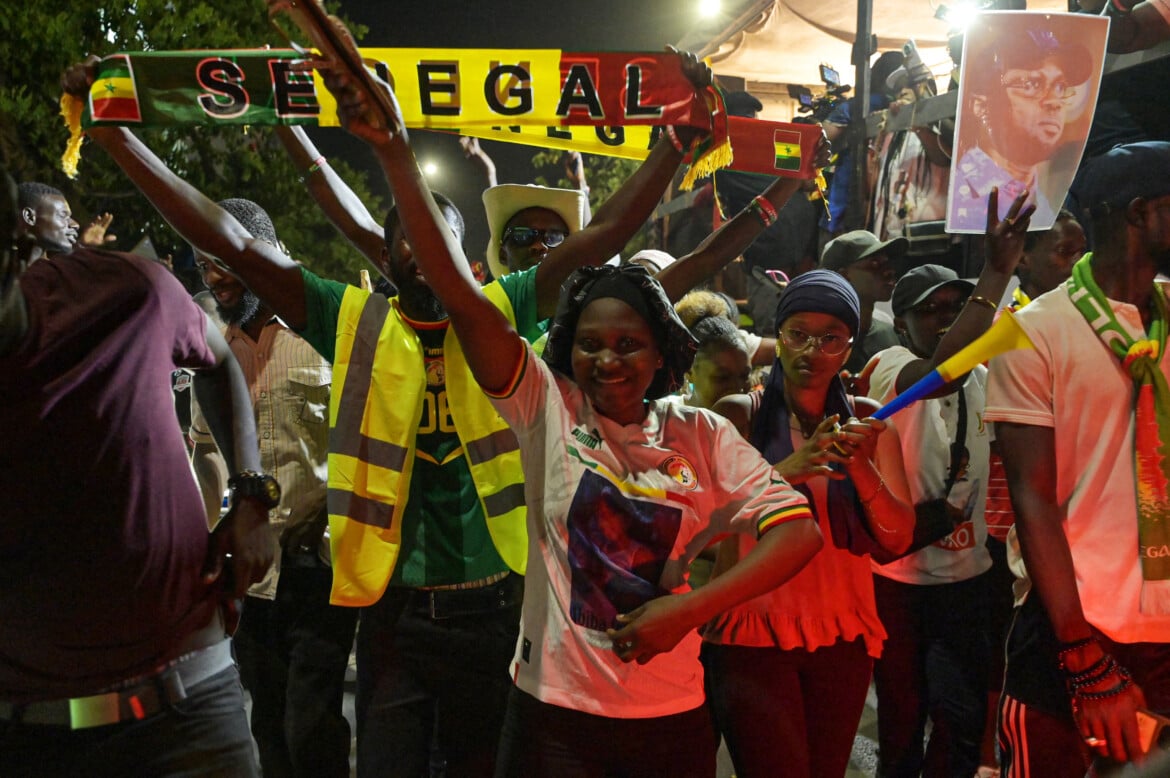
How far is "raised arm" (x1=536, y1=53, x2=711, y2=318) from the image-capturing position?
2.98 meters

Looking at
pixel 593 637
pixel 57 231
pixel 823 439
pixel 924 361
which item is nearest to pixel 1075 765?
pixel 823 439

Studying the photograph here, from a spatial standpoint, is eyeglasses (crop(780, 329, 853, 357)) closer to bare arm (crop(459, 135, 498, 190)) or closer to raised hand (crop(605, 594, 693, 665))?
raised hand (crop(605, 594, 693, 665))

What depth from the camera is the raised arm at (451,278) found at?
87.5 inches

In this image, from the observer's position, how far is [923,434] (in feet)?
13.0

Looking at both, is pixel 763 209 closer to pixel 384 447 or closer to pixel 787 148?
pixel 787 148

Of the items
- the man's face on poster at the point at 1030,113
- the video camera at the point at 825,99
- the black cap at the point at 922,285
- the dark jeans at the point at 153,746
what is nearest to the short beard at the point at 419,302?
the dark jeans at the point at 153,746

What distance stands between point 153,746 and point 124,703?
0.12 metres

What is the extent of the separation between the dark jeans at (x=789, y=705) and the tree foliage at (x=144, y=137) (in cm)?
1103

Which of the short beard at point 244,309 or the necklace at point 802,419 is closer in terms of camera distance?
the necklace at point 802,419

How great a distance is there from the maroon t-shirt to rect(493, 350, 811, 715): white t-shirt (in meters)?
0.85

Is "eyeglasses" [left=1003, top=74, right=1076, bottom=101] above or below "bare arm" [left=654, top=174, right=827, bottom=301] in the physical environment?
above

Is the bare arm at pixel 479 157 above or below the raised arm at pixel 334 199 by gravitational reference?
above

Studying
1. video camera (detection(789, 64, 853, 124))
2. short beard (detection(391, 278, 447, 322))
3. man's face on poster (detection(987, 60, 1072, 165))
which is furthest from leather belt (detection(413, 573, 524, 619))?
video camera (detection(789, 64, 853, 124))

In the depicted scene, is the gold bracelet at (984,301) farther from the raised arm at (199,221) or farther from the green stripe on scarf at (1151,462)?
the raised arm at (199,221)
